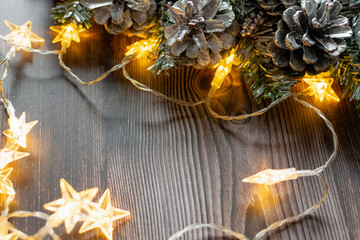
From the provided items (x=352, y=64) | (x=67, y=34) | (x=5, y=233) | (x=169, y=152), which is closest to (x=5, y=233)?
(x=5, y=233)

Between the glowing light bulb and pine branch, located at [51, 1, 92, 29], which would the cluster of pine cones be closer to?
pine branch, located at [51, 1, 92, 29]

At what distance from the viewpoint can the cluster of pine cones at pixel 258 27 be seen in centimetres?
64

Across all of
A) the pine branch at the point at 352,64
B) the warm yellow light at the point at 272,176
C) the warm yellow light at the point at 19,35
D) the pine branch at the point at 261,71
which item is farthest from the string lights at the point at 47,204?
the pine branch at the point at 352,64

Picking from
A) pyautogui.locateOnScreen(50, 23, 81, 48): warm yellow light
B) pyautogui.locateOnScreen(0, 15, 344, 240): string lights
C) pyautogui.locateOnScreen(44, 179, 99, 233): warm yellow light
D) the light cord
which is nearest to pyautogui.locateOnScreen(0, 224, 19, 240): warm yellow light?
pyautogui.locateOnScreen(0, 15, 344, 240): string lights

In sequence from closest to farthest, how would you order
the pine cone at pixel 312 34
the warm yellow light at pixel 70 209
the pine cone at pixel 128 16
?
the warm yellow light at pixel 70 209 → the pine cone at pixel 312 34 → the pine cone at pixel 128 16

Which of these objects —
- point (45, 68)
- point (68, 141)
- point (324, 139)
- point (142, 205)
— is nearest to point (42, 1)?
point (45, 68)

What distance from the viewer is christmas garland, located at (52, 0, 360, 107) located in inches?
25.4

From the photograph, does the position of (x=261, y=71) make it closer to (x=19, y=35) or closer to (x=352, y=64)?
(x=352, y=64)

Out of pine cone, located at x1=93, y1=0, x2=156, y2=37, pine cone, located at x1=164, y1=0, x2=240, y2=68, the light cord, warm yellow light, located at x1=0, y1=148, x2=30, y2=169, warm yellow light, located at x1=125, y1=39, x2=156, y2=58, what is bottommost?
the light cord

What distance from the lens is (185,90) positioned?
81cm

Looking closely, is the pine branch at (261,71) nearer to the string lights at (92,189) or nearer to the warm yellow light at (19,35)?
the string lights at (92,189)

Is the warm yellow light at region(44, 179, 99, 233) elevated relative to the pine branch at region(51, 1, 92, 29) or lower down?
lower down

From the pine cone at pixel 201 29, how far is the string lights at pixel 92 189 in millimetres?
56

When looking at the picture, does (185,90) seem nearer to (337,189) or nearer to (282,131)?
(282,131)
